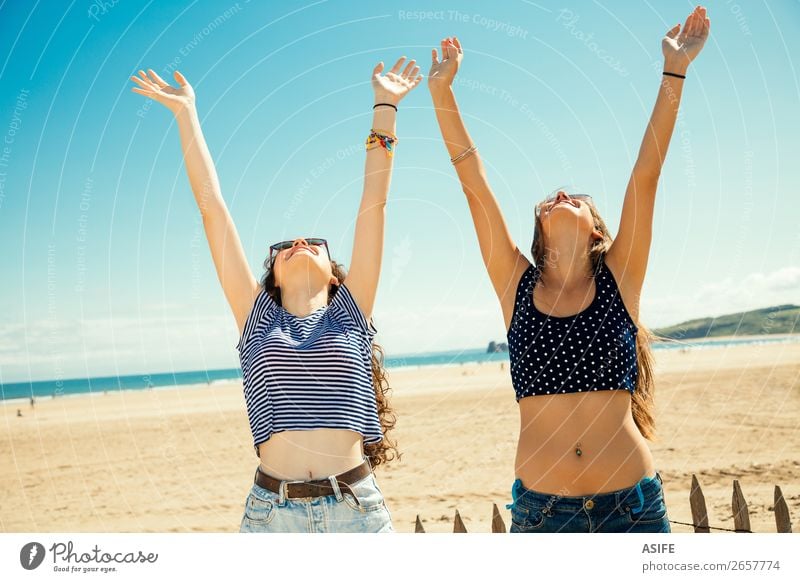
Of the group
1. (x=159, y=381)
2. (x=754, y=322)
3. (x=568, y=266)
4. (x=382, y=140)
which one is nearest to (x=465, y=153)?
(x=382, y=140)

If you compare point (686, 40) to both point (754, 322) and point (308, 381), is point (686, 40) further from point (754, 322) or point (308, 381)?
point (754, 322)

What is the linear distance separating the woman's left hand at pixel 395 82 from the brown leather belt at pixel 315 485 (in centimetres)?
208

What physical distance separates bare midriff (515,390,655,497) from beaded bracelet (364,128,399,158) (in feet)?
5.18

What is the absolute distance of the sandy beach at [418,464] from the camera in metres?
9.89

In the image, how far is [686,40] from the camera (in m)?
3.93

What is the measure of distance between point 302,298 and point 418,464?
9.66m

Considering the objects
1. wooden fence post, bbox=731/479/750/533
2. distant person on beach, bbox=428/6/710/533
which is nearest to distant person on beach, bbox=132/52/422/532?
distant person on beach, bbox=428/6/710/533

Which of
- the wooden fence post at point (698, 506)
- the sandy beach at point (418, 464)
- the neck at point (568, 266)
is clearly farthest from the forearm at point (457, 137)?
the sandy beach at point (418, 464)

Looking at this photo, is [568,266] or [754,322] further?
[754,322]

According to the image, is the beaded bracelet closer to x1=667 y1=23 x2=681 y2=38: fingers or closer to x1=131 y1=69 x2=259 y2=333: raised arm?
x1=131 y1=69 x2=259 y2=333: raised arm

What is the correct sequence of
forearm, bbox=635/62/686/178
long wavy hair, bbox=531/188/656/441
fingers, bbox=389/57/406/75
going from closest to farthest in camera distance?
forearm, bbox=635/62/686/178
long wavy hair, bbox=531/188/656/441
fingers, bbox=389/57/406/75

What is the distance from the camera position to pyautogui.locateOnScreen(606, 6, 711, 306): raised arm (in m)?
3.76
